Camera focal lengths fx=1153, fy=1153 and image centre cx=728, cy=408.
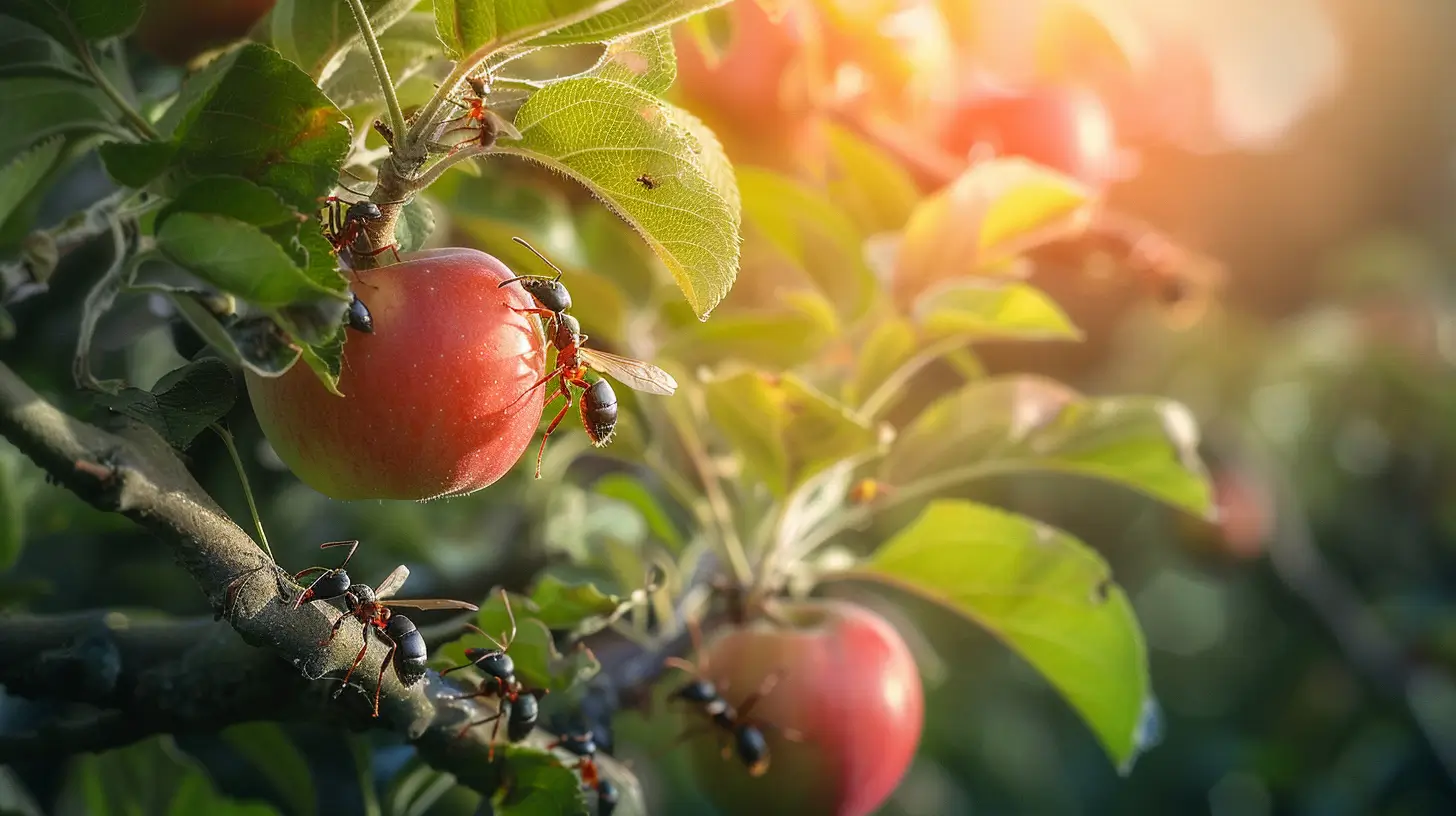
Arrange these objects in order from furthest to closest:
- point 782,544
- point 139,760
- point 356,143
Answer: point 782,544 → point 139,760 → point 356,143

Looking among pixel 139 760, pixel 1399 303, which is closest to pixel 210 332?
pixel 139 760

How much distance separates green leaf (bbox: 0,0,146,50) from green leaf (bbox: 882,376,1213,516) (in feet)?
2.24

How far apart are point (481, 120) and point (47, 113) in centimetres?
28

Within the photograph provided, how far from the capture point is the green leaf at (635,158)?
506mm

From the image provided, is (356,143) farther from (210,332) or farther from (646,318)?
(646,318)

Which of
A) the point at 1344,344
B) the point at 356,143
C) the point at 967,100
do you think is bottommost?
the point at 1344,344

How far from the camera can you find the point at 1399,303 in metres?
2.98

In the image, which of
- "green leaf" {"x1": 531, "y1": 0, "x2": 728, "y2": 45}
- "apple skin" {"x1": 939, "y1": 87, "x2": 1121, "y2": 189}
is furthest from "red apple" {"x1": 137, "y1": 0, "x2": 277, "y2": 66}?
"apple skin" {"x1": 939, "y1": 87, "x2": 1121, "y2": 189}

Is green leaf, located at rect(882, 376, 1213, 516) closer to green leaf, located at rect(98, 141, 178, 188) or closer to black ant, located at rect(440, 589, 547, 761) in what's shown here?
black ant, located at rect(440, 589, 547, 761)

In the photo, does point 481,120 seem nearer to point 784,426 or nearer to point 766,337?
point 784,426

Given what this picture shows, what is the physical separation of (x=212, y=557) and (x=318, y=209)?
0.15 metres

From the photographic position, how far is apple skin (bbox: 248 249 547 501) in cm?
49

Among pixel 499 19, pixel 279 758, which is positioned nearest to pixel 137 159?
pixel 499 19

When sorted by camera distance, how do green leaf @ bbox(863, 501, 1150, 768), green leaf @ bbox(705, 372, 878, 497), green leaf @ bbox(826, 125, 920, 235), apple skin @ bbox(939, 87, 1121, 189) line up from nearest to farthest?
green leaf @ bbox(705, 372, 878, 497)
green leaf @ bbox(863, 501, 1150, 768)
green leaf @ bbox(826, 125, 920, 235)
apple skin @ bbox(939, 87, 1121, 189)
